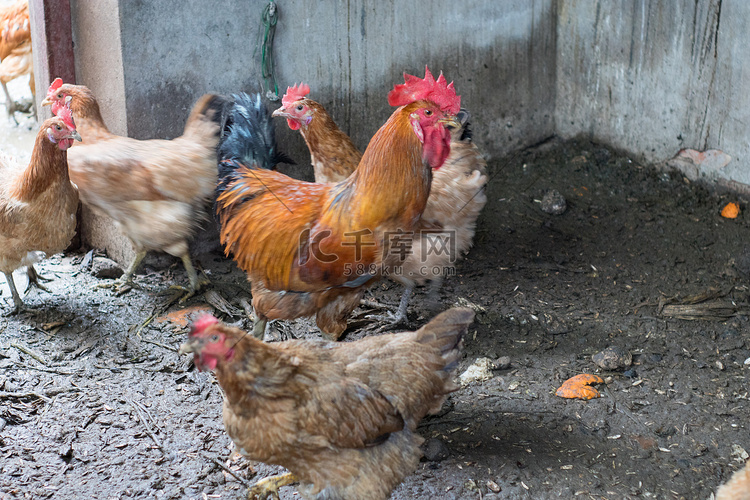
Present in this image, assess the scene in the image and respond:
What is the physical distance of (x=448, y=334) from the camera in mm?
3535

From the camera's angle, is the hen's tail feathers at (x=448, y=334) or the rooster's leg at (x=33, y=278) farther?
the rooster's leg at (x=33, y=278)

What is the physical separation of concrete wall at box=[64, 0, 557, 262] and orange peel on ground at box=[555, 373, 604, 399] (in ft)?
9.97

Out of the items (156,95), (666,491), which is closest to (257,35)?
(156,95)

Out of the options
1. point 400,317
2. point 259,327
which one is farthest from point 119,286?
point 400,317

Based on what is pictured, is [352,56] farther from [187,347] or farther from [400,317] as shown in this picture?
[187,347]

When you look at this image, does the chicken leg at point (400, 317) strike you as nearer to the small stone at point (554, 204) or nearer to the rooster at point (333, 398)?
the rooster at point (333, 398)

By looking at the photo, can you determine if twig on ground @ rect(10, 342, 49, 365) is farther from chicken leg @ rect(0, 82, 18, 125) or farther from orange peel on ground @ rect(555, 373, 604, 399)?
chicken leg @ rect(0, 82, 18, 125)

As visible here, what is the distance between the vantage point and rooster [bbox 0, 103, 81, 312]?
4.67 meters

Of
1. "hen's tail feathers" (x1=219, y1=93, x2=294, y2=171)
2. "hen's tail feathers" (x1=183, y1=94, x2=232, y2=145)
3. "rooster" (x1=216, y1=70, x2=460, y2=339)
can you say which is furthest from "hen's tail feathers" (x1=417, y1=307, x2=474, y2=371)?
"hen's tail feathers" (x1=183, y1=94, x2=232, y2=145)

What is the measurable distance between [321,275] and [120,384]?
164 cm

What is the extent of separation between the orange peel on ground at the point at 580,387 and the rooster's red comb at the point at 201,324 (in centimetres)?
247

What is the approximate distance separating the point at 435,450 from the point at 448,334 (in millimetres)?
750

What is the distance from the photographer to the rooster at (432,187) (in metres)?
4.68

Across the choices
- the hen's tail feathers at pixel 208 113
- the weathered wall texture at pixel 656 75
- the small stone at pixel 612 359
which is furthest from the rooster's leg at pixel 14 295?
the weathered wall texture at pixel 656 75
